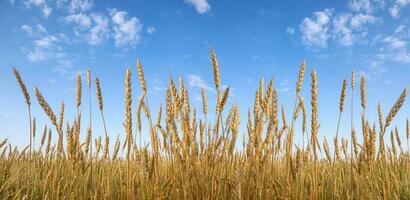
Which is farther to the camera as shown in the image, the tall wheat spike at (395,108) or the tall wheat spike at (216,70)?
the tall wheat spike at (395,108)

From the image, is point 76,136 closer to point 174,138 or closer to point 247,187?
point 174,138

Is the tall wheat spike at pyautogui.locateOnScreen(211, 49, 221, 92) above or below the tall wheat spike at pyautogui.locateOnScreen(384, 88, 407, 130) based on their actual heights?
above

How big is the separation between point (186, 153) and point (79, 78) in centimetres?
92

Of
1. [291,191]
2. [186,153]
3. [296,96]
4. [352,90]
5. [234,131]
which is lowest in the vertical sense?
[291,191]

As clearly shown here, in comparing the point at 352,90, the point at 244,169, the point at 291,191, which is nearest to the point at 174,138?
the point at 244,169

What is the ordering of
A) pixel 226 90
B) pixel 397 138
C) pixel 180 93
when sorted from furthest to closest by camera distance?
1. pixel 397 138
2. pixel 180 93
3. pixel 226 90

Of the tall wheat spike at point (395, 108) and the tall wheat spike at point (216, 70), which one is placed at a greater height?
the tall wheat spike at point (216, 70)

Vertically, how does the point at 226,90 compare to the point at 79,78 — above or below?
below

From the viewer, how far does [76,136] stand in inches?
85.0

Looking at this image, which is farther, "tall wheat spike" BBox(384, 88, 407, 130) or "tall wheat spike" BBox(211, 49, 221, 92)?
"tall wheat spike" BBox(384, 88, 407, 130)

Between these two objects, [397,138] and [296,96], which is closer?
[296,96]

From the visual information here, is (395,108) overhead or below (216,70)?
below

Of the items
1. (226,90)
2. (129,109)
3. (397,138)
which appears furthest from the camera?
(397,138)

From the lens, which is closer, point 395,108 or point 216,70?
point 216,70
